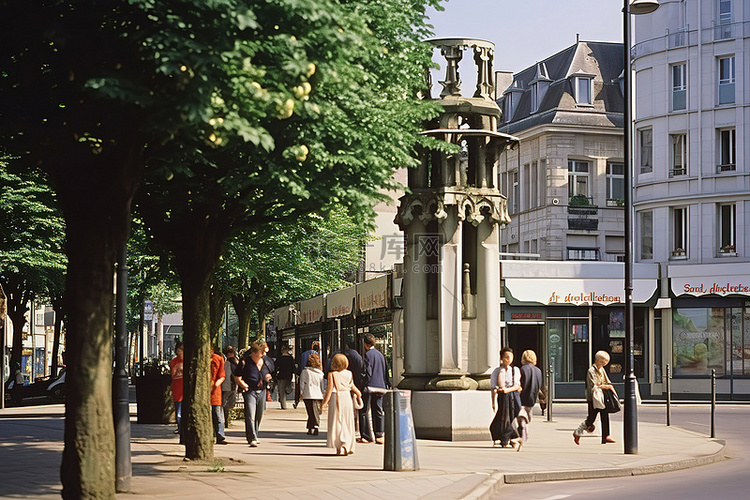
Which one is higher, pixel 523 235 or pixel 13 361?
pixel 523 235

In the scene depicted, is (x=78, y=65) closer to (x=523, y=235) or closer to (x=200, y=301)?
(x=200, y=301)

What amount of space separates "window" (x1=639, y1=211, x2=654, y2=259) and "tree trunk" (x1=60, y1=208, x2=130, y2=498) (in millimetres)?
39875

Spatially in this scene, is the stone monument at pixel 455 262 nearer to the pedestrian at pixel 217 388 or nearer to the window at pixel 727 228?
the pedestrian at pixel 217 388

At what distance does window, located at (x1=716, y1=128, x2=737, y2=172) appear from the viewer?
45375 millimetres

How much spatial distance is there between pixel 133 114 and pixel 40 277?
90.9 feet

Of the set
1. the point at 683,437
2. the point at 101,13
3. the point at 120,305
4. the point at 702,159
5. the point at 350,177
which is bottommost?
the point at 683,437

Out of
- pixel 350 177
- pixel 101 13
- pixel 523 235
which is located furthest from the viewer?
pixel 523 235

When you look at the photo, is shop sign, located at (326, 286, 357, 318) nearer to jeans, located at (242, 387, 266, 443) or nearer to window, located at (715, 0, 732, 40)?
window, located at (715, 0, 732, 40)

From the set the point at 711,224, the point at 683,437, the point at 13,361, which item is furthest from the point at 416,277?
the point at 13,361

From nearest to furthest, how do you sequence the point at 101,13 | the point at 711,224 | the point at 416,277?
the point at 101,13, the point at 416,277, the point at 711,224

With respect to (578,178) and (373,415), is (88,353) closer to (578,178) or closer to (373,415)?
(373,415)

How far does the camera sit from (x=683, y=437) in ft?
74.8

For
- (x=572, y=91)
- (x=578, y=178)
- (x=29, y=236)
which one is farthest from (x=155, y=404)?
(x=572, y=91)

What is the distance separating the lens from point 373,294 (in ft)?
120
